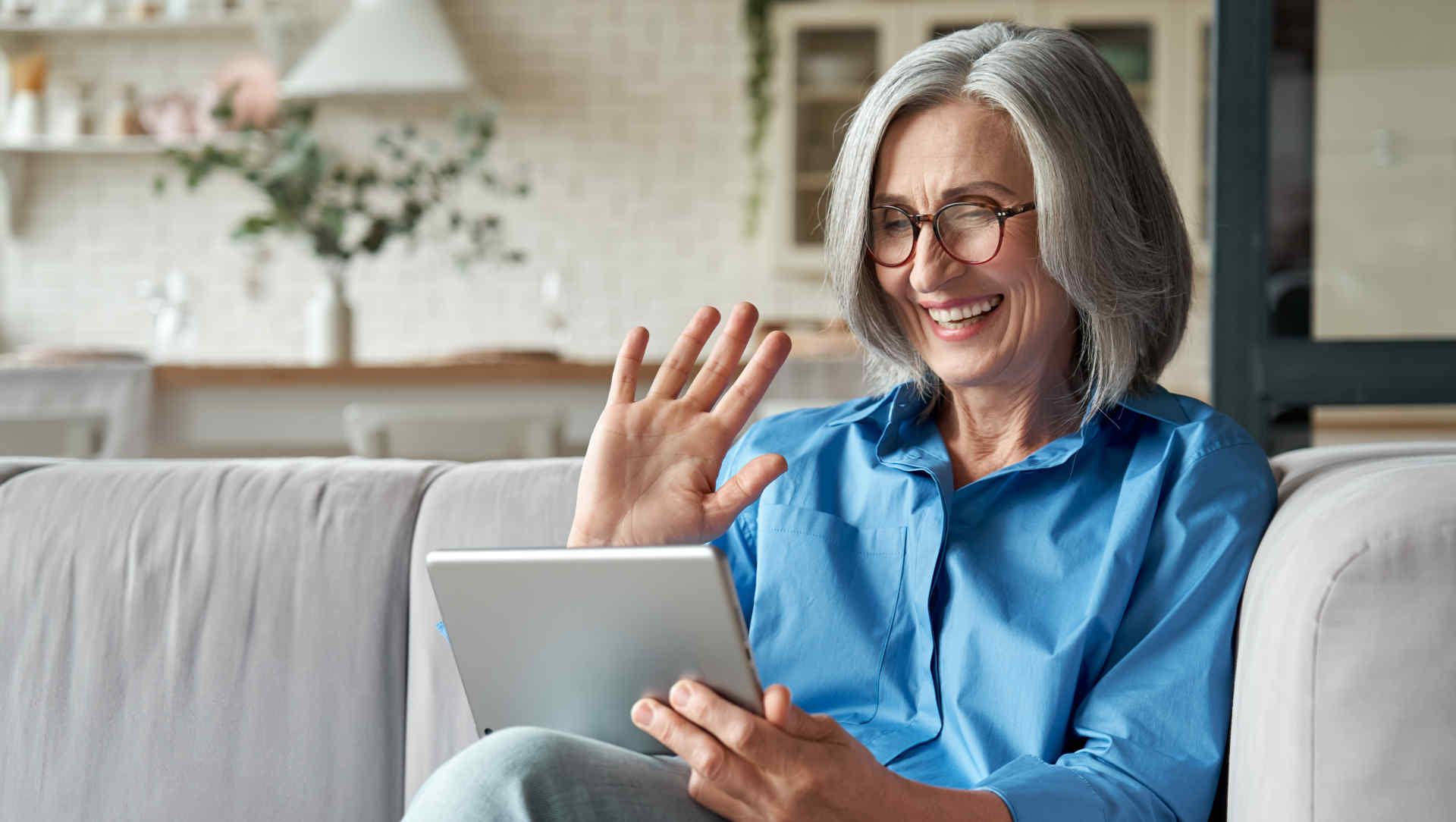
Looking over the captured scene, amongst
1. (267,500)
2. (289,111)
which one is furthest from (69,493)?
(289,111)

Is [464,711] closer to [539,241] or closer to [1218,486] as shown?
[1218,486]

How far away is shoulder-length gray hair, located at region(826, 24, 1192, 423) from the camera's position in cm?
127

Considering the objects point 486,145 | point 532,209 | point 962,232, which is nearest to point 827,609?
point 962,232

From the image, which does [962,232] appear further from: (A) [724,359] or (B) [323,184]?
(B) [323,184]

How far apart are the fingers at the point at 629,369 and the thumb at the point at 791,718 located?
38 cm

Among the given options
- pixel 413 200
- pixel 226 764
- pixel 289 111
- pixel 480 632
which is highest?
pixel 289 111

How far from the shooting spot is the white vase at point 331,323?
11.5 feet

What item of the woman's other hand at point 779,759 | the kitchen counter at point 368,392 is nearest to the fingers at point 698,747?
the woman's other hand at point 779,759

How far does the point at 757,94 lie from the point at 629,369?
4.44 m

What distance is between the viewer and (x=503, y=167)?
18.8 feet

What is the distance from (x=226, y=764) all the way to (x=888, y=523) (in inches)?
31.0

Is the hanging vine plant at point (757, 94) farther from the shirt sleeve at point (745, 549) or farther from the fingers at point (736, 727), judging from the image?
the fingers at point (736, 727)

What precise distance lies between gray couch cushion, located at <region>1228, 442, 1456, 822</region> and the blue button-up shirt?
0.12 m

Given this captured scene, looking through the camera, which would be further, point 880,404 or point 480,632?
point 880,404
